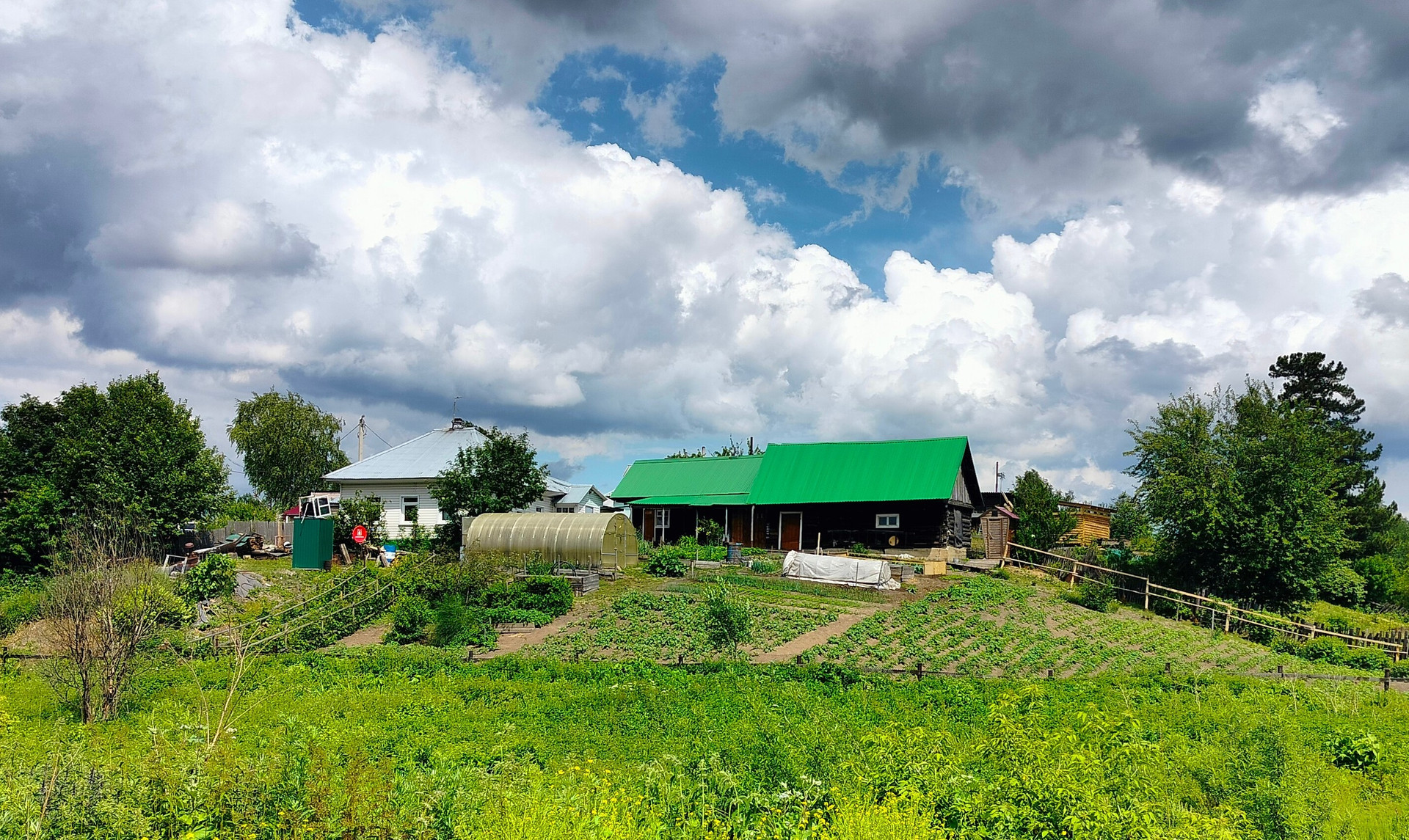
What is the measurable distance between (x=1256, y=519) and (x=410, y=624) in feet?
96.4

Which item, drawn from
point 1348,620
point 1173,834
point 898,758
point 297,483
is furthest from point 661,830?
point 297,483

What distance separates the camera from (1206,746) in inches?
412

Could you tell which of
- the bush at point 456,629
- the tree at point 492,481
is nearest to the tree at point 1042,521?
the tree at point 492,481

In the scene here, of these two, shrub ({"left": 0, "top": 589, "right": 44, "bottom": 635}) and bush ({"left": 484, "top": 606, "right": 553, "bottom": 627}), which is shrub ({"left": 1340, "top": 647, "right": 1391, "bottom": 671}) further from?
shrub ({"left": 0, "top": 589, "right": 44, "bottom": 635})

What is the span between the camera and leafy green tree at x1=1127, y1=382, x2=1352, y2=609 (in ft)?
101

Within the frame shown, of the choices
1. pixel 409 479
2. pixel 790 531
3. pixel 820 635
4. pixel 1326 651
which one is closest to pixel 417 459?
pixel 409 479

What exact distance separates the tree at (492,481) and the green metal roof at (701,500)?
796 centimetres

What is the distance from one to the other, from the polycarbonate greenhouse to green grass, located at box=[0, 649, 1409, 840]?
16.7m

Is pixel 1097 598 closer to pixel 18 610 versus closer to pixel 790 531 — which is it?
pixel 790 531

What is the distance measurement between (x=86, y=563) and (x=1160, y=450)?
39751 millimetres

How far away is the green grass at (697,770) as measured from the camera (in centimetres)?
752

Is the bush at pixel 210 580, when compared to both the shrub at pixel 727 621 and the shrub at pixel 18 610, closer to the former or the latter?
the shrub at pixel 18 610

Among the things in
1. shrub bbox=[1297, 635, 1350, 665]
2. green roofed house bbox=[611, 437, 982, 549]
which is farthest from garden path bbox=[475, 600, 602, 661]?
shrub bbox=[1297, 635, 1350, 665]

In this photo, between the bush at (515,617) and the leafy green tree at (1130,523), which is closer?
the bush at (515,617)
